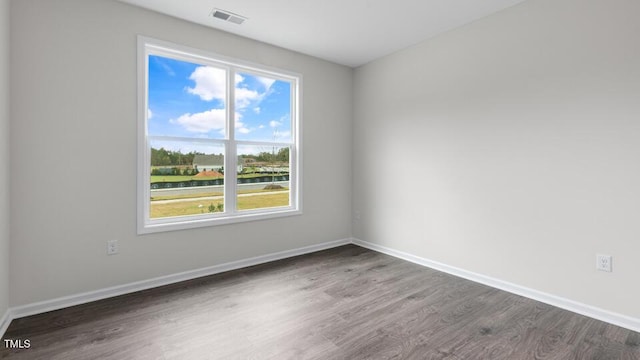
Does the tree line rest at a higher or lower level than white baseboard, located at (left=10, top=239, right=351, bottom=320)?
higher

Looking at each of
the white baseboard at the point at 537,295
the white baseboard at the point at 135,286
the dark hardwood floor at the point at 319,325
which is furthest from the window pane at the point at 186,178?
the white baseboard at the point at 537,295

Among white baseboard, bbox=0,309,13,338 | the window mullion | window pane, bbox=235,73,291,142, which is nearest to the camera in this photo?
white baseboard, bbox=0,309,13,338

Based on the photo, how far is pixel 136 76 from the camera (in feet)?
9.05

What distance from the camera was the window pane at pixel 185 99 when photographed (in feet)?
9.78

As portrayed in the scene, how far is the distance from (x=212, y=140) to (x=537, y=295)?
353 cm

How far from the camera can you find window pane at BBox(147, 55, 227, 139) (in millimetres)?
2982

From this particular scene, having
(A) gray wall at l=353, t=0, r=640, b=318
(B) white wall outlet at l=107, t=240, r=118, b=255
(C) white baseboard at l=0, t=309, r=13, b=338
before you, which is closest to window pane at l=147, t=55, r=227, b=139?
(B) white wall outlet at l=107, t=240, r=118, b=255

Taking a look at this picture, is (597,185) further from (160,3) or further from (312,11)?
(160,3)

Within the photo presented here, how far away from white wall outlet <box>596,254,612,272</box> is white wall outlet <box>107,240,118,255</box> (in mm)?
4060

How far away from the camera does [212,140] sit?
3.29m

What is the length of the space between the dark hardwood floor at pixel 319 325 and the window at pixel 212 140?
846 millimetres

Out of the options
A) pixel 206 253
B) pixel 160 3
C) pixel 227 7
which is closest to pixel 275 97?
pixel 227 7

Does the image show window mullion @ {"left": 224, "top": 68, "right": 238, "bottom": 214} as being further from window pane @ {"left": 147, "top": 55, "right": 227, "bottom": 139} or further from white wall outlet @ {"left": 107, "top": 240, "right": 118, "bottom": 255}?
white wall outlet @ {"left": 107, "top": 240, "right": 118, "bottom": 255}

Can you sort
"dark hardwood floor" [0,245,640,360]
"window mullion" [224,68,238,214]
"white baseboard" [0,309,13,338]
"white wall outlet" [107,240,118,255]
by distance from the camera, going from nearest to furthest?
"dark hardwood floor" [0,245,640,360], "white baseboard" [0,309,13,338], "white wall outlet" [107,240,118,255], "window mullion" [224,68,238,214]
